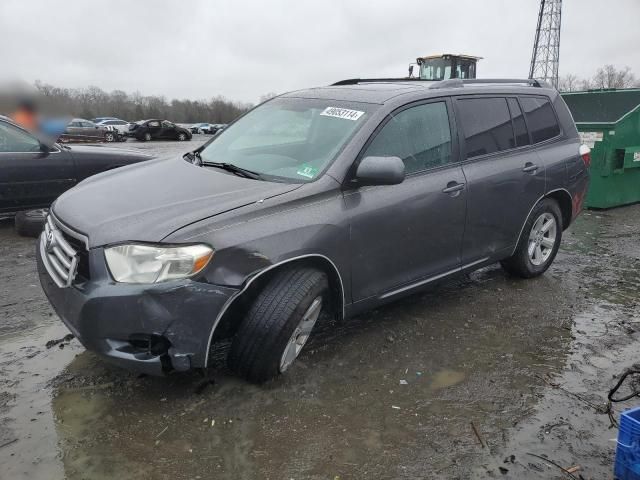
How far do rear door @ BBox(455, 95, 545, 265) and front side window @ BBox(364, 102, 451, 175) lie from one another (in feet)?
0.65

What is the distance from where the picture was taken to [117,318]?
8.71 ft

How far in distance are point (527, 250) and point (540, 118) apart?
3.93 feet

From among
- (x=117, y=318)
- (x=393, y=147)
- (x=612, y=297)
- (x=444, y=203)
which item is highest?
(x=393, y=147)

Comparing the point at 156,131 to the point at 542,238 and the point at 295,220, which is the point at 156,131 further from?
the point at 295,220

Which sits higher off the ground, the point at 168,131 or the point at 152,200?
the point at 152,200

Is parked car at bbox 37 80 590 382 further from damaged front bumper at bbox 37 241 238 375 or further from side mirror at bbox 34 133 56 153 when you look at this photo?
side mirror at bbox 34 133 56 153

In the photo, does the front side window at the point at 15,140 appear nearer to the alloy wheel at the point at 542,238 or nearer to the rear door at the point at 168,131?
the alloy wheel at the point at 542,238

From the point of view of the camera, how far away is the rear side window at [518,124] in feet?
15.1

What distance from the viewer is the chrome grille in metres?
2.82

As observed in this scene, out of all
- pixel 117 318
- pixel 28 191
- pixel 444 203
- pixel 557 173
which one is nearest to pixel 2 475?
pixel 117 318

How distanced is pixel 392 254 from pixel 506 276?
213 centimetres

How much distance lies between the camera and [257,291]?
9.98ft

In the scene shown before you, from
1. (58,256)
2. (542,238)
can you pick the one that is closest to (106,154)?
(58,256)

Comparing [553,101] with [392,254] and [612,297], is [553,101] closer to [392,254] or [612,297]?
[612,297]
